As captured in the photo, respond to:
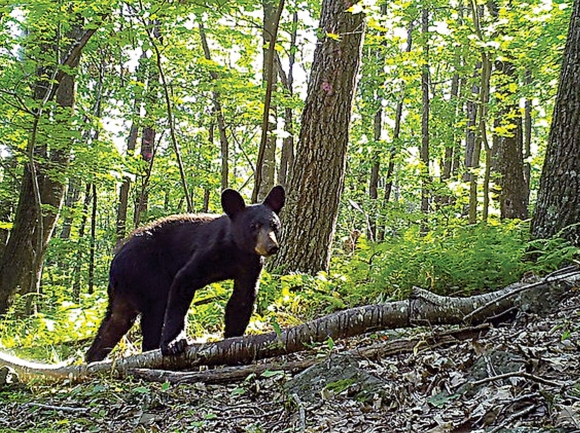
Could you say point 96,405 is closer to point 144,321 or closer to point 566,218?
point 144,321

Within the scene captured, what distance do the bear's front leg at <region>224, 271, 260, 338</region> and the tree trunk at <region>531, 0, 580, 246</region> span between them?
278 centimetres

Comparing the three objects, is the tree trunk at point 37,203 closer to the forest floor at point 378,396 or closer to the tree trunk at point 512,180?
the forest floor at point 378,396

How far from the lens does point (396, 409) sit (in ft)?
9.31

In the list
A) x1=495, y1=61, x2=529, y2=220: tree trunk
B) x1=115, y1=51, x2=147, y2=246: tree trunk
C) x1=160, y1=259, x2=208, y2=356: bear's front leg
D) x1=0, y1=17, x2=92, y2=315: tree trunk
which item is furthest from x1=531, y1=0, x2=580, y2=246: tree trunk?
x1=115, y1=51, x2=147, y2=246: tree trunk

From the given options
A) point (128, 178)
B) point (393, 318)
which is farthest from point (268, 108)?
point (128, 178)

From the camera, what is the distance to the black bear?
4648 millimetres

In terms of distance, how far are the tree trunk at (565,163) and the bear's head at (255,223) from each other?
2.52m

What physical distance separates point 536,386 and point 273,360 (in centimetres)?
219

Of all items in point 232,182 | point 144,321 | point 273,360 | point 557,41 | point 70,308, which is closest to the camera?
point 273,360

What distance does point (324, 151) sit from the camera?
7.12 meters

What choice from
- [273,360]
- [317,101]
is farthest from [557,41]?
[273,360]

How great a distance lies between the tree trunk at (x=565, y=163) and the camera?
16.4ft

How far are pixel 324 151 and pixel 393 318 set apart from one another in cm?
350

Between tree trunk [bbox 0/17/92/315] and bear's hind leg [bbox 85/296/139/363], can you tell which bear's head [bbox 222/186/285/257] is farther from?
tree trunk [bbox 0/17/92/315]
